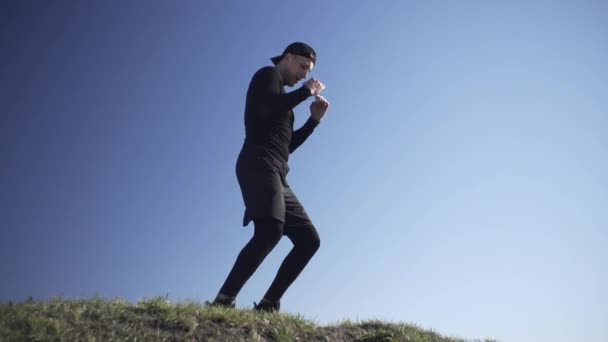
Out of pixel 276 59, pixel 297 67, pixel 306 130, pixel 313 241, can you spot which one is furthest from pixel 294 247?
Result: pixel 276 59

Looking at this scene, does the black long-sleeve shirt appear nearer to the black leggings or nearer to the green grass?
the black leggings

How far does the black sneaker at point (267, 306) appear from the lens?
245 inches

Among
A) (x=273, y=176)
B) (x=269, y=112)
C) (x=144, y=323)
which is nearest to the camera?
(x=144, y=323)

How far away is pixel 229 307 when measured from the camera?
5695 millimetres

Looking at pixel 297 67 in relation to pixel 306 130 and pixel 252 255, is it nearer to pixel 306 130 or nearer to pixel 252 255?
pixel 306 130

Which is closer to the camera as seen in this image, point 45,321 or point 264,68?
point 45,321

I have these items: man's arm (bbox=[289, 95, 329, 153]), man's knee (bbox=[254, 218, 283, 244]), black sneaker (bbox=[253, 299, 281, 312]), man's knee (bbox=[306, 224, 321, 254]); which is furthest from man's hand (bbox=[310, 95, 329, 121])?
black sneaker (bbox=[253, 299, 281, 312])

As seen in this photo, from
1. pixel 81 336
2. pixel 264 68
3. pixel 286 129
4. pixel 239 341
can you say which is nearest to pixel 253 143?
pixel 286 129

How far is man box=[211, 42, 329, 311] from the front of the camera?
19.0 feet

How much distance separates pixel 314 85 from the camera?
6.14 m

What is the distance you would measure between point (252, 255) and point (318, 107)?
2130 mm

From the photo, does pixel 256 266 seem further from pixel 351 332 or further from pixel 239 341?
pixel 351 332

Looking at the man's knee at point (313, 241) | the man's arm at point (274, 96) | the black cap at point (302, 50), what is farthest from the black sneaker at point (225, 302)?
the black cap at point (302, 50)

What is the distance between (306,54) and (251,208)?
6.56 feet
